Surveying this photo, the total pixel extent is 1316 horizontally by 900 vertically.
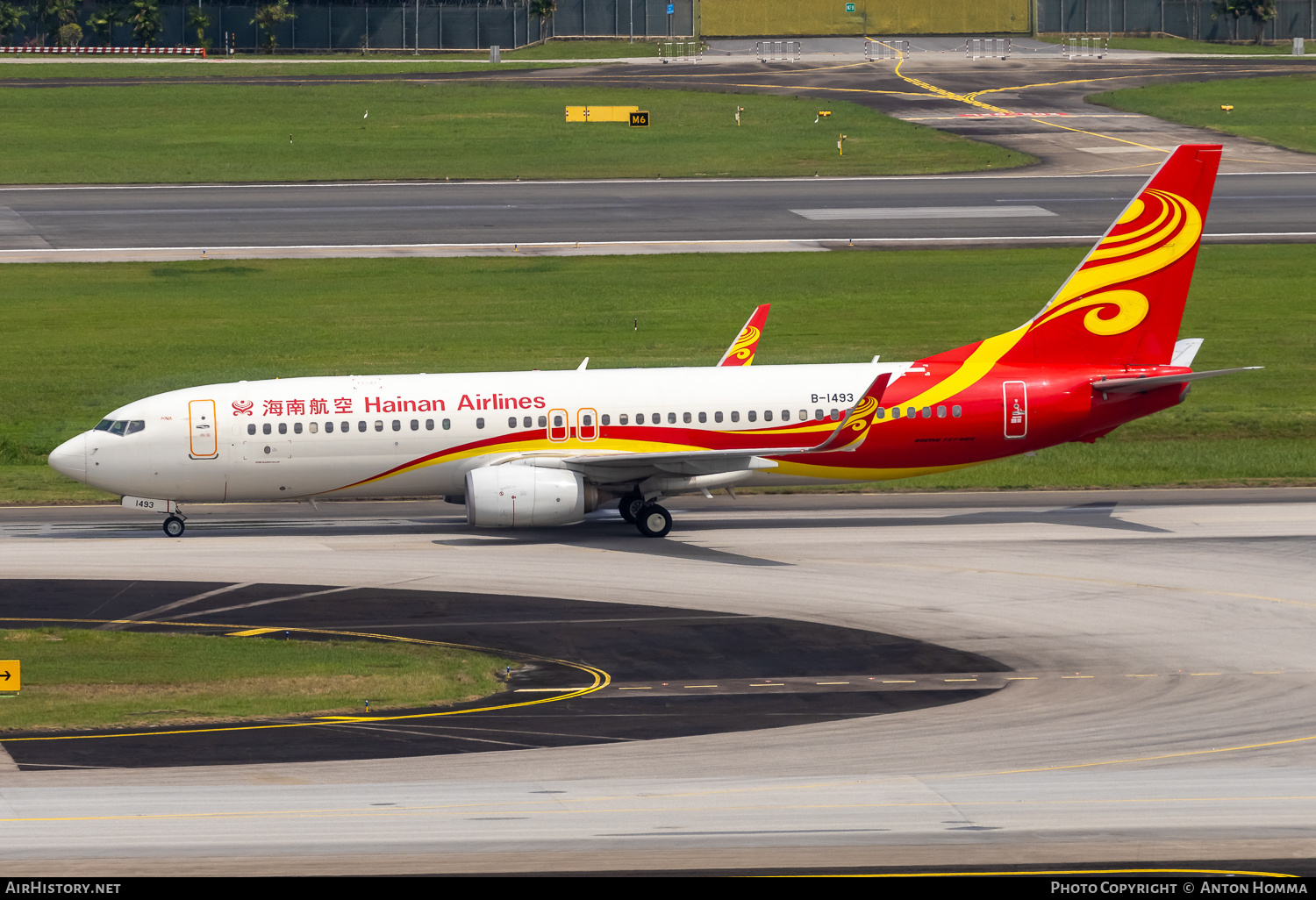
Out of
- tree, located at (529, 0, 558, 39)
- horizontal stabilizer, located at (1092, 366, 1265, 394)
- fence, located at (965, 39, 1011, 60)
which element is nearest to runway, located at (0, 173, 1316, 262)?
horizontal stabilizer, located at (1092, 366, 1265, 394)

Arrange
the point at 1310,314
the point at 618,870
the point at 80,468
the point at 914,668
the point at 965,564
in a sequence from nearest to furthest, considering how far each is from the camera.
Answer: the point at 618,870 → the point at 914,668 → the point at 965,564 → the point at 80,468 → the point at 1310,314

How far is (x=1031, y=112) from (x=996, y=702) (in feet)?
289

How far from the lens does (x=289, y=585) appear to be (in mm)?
35562

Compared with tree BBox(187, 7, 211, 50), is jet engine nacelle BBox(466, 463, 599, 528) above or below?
below


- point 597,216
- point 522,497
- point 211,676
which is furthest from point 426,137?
point 211,676

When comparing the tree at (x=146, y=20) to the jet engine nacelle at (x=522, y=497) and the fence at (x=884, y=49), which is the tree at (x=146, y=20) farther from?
the jet engine nacelle at (x=522, y=497)

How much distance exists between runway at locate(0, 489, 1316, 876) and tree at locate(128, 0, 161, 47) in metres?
112

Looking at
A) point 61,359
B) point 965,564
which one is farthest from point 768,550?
point 61,359

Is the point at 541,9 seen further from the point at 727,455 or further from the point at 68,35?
the point at 727,455

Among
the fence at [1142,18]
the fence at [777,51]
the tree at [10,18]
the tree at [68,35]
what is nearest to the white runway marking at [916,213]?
the fence at [777,51]

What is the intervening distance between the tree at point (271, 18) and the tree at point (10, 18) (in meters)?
21.0

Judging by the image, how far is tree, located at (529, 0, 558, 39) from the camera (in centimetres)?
15012

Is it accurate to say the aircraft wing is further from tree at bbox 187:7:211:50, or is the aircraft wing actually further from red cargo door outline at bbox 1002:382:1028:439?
tree at bbox 187:7:211:50

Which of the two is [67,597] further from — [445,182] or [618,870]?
[445,182]
